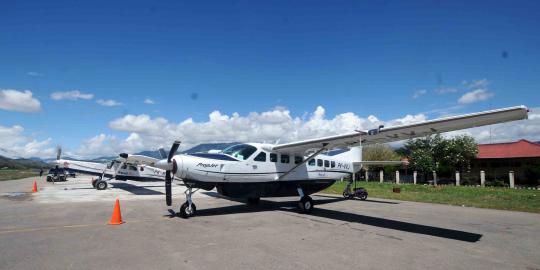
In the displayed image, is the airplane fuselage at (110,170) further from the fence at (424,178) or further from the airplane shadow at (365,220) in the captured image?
the fence at (424,178)

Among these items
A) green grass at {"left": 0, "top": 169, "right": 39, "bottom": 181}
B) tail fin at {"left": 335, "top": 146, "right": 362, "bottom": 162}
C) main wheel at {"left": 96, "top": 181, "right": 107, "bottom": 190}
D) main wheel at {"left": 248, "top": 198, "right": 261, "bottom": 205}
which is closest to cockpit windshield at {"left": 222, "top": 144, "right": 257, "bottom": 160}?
main wheel at {"left": 248, "top": 198, "right": 261, "bottom": 205}

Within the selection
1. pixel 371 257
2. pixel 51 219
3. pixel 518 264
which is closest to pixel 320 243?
pixel 371 257

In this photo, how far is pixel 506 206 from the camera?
1556 centimetres

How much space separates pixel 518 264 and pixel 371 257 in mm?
2817

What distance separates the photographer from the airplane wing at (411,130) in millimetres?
8241

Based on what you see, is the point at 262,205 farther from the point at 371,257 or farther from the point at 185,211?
the point at 371,257

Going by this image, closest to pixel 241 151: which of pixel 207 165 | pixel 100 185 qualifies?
pixel 207 165

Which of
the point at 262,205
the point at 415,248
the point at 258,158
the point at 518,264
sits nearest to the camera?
the point at 518,264

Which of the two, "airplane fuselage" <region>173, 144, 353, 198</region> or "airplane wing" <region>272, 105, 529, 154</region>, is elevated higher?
"airplane wing" <region>272, 105, 529, 154</region>

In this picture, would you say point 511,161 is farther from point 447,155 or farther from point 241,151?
point 241,151

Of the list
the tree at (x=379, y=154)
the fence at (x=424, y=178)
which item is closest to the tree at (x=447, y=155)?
the fence at (x=424, y=178)

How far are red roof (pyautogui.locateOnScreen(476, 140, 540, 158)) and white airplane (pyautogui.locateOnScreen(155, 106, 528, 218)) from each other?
37.5 m

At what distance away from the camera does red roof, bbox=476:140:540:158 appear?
134 feet

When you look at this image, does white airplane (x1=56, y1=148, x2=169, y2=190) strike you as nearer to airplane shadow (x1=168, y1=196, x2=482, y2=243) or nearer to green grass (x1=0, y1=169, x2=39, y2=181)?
airplane shadow (x1=168, y1=196, x2=482, y2=243)
